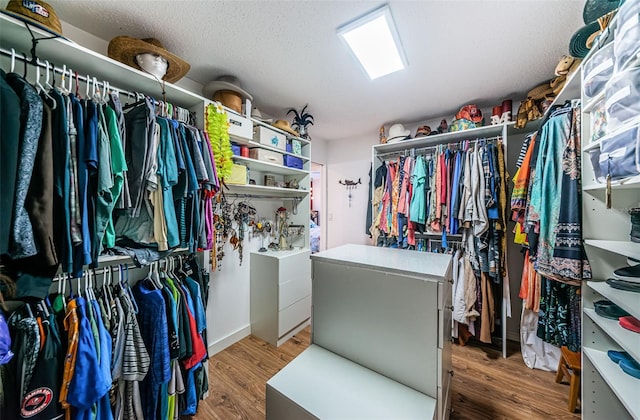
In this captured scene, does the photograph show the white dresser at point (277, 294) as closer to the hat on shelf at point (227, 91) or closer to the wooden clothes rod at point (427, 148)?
the hat on shelf at point (227, 91)

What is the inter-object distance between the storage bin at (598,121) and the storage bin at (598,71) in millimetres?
65

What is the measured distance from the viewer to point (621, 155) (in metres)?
0.84

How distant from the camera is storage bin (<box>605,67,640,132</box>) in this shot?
78 cm

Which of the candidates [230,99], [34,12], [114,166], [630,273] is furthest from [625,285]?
[34,12]

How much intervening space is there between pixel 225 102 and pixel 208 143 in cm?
55

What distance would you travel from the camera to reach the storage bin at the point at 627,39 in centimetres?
76

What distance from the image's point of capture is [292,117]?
2814 millimetres

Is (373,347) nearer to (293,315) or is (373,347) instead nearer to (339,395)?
(339,395)

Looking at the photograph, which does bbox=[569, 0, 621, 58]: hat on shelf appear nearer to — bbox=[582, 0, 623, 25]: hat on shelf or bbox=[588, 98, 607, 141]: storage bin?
bbox=[582, 0, 623, 25]: hat on shelf

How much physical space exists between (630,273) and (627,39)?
99 cm

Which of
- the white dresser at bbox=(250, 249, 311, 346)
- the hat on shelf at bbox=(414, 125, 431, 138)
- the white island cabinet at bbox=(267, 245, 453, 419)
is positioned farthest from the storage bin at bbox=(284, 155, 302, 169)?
the white island cabinet at bbox=(267, 245, 453, 419)

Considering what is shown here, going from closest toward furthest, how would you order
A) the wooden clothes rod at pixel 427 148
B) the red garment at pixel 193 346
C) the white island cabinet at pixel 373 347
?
the white island cabinet at pixel 373 347 → the red garment at pixel 193 346 → the wooden clothes rod at pixel 427 148

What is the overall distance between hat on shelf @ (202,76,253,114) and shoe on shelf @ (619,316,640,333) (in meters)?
2.59

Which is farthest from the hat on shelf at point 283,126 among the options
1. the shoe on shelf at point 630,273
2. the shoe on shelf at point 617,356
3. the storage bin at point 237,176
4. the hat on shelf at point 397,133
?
the shoe on shelf at point 617,356
